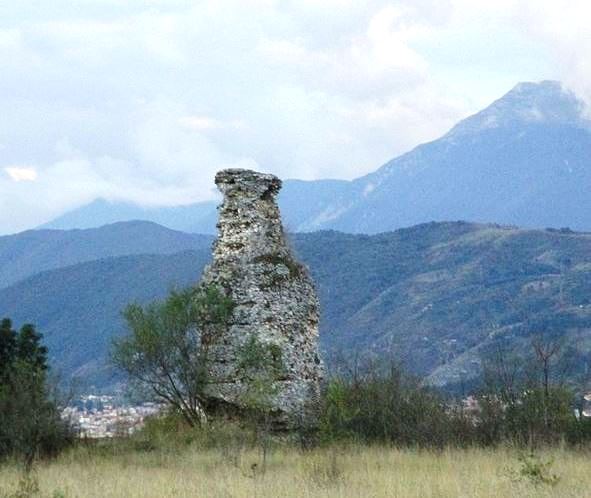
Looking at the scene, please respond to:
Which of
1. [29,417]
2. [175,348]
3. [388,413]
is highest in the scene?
[175,348]

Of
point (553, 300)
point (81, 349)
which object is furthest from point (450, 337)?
point (81, 349)

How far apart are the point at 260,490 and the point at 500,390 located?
10933 mm

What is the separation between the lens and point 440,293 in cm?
16138

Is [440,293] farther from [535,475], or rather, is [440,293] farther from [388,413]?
[535,475]

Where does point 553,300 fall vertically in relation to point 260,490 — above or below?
above

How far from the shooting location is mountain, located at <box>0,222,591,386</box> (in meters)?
135

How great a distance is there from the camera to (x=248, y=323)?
24.2 metres

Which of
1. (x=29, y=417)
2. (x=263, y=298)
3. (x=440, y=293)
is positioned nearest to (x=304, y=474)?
(x=29, y=417)

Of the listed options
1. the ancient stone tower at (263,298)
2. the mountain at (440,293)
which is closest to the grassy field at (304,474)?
the ancient stone tower at (263,298)

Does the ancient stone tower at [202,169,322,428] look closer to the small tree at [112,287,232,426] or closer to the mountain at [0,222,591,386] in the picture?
the small tree at [112,287,232,426]

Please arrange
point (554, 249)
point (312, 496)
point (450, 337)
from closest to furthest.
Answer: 1. point (312, 496)
2. point (450, 337)
3. point (554, 249)

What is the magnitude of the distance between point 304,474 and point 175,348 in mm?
8536

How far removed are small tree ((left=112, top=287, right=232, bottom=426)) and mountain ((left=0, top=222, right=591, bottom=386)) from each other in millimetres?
87948

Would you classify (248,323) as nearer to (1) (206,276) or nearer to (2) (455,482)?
(1) (206,276)
